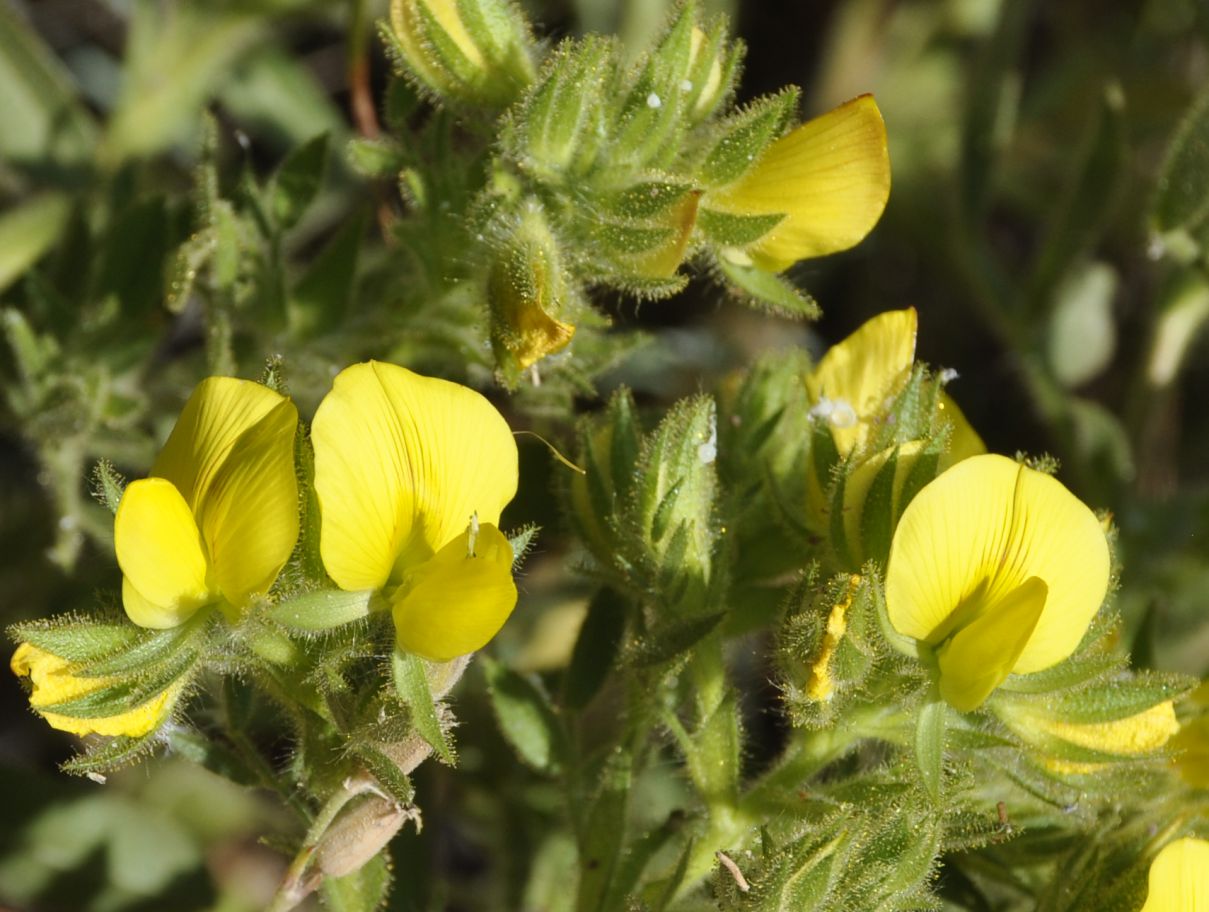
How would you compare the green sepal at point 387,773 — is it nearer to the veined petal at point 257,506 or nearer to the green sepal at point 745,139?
the veined petal at point 257,506

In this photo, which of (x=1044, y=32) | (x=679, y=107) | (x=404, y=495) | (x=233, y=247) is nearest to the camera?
(x=404, y=495)

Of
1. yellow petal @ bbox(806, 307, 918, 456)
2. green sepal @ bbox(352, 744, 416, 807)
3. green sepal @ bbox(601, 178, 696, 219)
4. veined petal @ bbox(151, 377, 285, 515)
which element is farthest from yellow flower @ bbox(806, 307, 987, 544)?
veined petal @ bbox(151, 377, 285, 515)

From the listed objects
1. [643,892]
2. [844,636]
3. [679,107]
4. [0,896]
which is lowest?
[0,896]

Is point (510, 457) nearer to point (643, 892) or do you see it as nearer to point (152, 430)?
point (643, 892)

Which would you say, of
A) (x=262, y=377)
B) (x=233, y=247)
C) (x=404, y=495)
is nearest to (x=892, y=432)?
(x=404, y=495)

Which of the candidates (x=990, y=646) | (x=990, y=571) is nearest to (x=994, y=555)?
(x=990, y=571)
